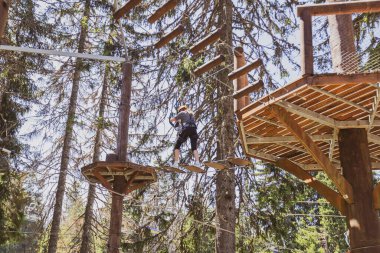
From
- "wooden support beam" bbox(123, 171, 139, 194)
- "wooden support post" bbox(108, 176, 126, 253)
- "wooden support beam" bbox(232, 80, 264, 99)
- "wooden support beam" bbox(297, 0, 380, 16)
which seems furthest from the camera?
"wooden support beam" bbox(123, 171, 139, 194)

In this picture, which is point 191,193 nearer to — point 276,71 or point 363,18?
point 276,71

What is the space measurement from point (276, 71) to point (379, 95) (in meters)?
5.33

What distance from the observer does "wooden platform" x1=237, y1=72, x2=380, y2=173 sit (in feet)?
16.6

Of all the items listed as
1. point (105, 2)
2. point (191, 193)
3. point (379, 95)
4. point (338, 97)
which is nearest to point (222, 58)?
point (338, 97)

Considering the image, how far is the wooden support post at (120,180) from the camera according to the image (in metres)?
7.15

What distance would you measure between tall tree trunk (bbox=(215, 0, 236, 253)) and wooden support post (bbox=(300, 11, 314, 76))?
12.6ft

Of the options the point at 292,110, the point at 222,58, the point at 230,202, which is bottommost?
the point at 230,202

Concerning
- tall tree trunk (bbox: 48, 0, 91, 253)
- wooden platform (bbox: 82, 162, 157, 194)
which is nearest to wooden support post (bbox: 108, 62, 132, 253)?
wooden platform (bbox: 82, 162, 157, 194)

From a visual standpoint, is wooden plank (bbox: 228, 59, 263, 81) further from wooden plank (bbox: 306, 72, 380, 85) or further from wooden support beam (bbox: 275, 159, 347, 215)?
wooden support beam (bbox: 275, 159, 347, 215)

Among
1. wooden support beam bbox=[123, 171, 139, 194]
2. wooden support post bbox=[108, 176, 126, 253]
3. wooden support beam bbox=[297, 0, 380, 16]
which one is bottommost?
wooden support post bbox=[108, 176, 126, 253]

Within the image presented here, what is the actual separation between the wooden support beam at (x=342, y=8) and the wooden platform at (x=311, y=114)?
0.77m

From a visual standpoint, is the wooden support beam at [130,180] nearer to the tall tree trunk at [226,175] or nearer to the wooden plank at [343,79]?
the tall tree trunk at [226,175]

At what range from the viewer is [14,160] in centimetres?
1343

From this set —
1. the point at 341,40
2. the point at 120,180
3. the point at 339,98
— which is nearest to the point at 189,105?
the point at 120,180
